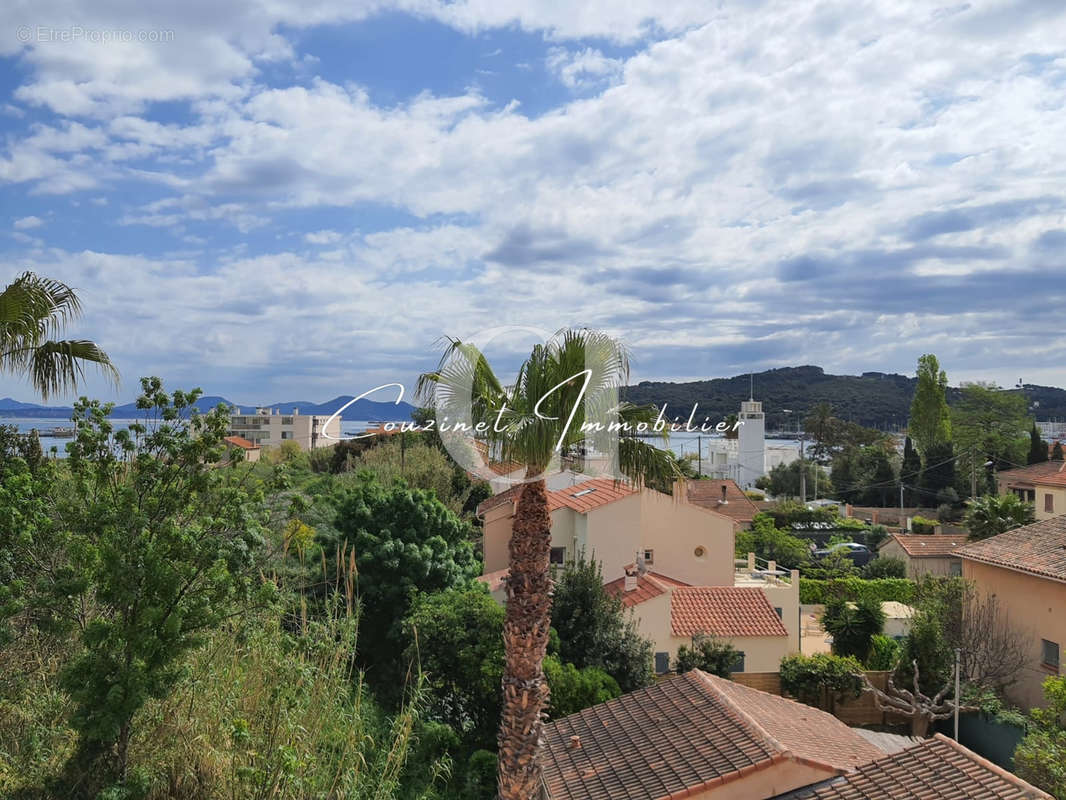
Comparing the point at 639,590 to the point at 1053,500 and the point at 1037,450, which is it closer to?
the point at 1053,500

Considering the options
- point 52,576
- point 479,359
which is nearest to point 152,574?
point 52,576

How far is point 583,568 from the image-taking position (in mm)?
18312

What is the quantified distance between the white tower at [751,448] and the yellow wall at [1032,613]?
5432cm

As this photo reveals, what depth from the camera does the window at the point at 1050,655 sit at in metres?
19.6

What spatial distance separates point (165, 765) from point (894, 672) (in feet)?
68.4

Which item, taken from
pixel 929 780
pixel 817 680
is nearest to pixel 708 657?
pixel 817 680

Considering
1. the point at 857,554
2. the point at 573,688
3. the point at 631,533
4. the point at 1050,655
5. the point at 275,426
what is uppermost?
the point at 275,426

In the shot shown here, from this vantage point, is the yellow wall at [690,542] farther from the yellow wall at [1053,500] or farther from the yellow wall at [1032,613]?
the yellow wall at [1053,500]

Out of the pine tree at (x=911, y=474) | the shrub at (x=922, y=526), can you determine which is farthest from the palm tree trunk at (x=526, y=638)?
the pine tree at (x=911, y=474)

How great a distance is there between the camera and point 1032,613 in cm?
2047

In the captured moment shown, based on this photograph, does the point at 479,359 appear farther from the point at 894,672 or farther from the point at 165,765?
the point at 894,672

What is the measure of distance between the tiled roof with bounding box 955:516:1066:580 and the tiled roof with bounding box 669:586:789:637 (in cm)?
548

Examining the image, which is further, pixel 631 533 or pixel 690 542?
pixel 690 542

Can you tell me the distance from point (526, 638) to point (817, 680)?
1416 cm
